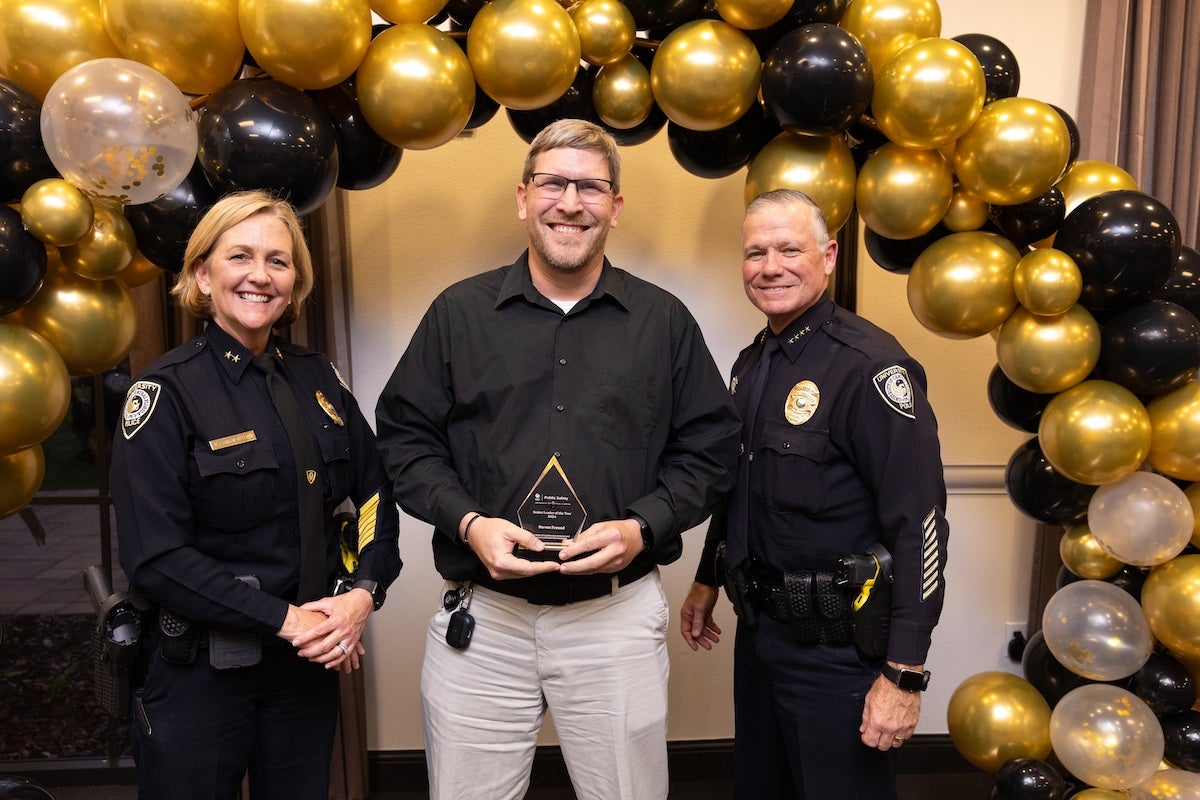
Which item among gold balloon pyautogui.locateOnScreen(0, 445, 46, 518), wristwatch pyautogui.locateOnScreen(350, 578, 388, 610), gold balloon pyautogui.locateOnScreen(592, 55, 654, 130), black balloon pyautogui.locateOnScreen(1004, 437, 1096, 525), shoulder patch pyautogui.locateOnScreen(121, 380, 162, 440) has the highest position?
gold balloon pyautogui.locateOnScreen(592, 55, 654, 130)

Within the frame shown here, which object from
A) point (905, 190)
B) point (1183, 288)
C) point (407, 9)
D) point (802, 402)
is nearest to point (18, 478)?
point (407, 9)

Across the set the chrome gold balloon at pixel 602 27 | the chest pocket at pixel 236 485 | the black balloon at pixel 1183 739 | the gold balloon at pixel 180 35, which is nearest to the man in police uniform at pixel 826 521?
the chrome gold balloon at pixel 602 27

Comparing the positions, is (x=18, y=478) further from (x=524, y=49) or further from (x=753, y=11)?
(x=753, y=11)

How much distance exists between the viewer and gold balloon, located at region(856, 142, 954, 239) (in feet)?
5.99

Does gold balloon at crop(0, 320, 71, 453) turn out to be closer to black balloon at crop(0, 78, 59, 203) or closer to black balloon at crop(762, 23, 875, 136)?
black balloon at crop(0, 78, 59, 203)

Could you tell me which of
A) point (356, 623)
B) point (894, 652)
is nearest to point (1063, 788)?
point (894, 652)

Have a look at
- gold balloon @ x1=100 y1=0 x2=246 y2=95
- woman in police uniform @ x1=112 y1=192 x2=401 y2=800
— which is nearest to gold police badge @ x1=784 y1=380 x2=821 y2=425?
woman in police uniform @ x1=112 y1=192 x2=401 y2=800

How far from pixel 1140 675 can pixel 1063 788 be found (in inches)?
12.0

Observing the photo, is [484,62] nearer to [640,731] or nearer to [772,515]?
[772,515]

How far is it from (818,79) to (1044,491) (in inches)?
40.8

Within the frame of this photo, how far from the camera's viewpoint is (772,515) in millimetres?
1800

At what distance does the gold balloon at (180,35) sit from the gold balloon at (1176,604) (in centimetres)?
220

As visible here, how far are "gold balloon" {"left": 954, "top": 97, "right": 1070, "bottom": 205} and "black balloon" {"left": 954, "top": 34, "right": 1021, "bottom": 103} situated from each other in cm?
8

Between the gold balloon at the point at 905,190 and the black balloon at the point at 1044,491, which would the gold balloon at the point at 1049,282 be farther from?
the black balloon at the point at 1044,491
